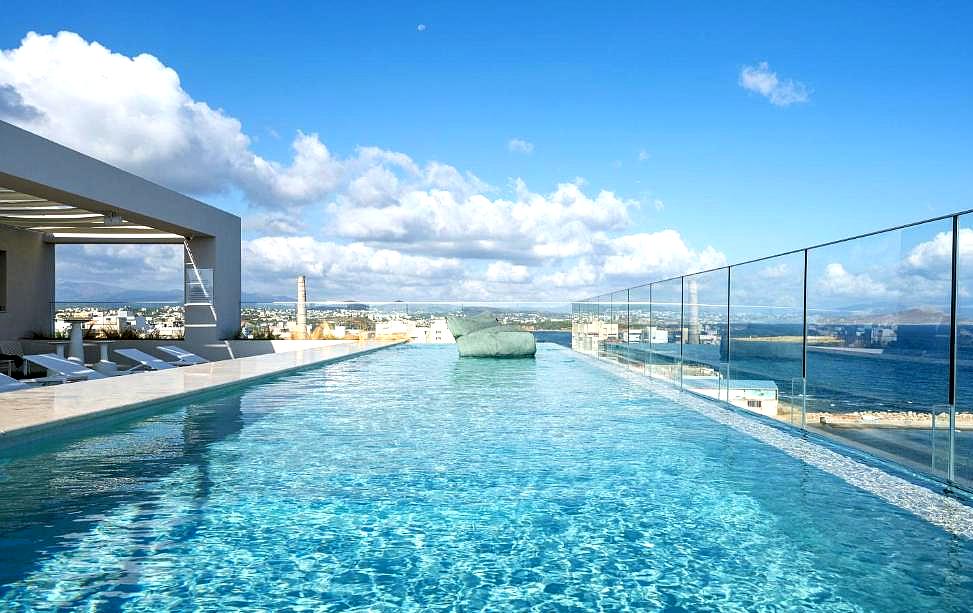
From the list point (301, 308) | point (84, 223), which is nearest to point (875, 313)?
point (301, 308)

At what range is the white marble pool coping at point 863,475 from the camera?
12.4 feet

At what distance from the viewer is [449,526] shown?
3.67 meters

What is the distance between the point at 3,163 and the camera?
8438 millimetres

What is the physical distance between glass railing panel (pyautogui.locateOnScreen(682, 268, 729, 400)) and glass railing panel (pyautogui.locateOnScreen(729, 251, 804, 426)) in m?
0.19

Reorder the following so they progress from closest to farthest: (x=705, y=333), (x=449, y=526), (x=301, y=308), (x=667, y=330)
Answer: (x=449, y=526) → (x=705, y=333) → (x=667, y=330) → (x=301, y=308)

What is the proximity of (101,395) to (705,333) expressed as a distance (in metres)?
7.41

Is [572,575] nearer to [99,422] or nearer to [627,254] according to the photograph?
[99,422]

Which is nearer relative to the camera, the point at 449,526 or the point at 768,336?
the point at 449,526

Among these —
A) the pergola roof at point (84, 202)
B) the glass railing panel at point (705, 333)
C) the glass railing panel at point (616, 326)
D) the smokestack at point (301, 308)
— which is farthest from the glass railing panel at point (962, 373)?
the smokestack at point (301, 308)

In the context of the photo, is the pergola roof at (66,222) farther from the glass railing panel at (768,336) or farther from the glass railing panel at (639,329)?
the glass railing panel at (768,336)

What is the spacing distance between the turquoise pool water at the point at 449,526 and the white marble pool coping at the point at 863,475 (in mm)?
127

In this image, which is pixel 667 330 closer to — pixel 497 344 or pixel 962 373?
pixel 497 344

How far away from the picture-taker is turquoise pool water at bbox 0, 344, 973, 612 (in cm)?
282

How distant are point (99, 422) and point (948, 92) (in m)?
24.2
